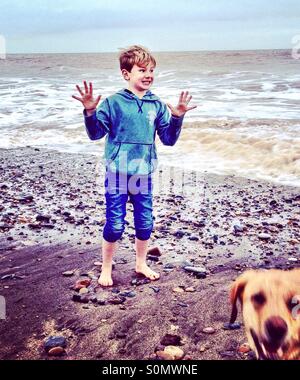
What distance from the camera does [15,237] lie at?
474cm

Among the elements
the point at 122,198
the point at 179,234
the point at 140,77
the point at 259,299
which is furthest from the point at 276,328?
the point at 179,234

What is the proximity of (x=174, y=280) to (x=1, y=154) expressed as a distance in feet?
22.7

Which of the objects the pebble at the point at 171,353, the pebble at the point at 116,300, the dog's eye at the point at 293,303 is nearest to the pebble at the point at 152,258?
the pebble at the point at 116,300

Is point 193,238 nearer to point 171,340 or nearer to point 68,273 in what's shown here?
point 68,273

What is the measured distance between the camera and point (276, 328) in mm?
2086

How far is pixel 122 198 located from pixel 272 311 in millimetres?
1653

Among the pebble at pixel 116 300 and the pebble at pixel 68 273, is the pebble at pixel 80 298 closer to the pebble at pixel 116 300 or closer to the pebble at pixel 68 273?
the pebble at pixel 116 300

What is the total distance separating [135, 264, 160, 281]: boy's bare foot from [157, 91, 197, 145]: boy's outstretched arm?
120 cm

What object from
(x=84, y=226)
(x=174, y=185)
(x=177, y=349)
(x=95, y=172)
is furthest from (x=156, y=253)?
(x=95, y=172)

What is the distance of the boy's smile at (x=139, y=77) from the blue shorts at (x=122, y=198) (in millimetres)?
710

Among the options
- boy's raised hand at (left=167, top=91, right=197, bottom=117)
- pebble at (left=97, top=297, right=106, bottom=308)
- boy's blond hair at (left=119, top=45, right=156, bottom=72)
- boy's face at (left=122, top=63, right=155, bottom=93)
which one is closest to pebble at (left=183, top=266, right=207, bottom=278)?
pebble at (left=97, top=297, right=106, bottom=308)

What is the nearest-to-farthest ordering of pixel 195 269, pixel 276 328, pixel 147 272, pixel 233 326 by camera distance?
1. pixel 276 328
2. pixel 233 326
3. pixel 147 272
4. pixel 195 269

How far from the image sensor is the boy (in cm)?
323
